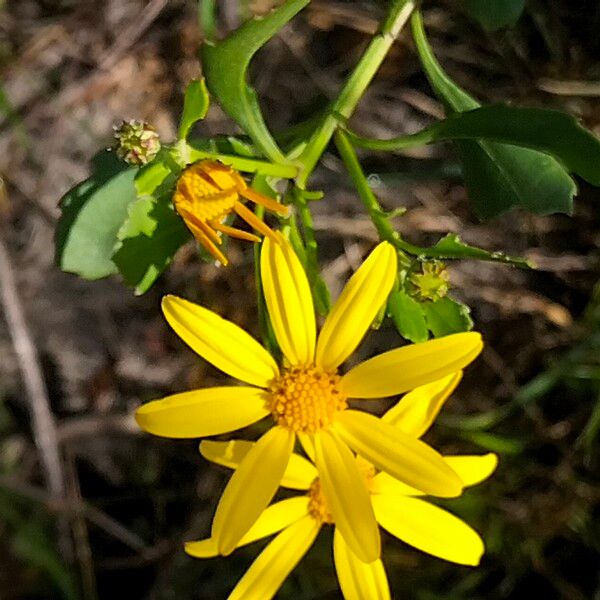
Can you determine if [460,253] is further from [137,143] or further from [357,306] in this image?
[137,143]

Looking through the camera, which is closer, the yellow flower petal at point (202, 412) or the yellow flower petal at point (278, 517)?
the yellow flower petal at point (202, 412)

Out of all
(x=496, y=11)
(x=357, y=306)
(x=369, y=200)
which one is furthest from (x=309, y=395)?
(x=496, y=11)

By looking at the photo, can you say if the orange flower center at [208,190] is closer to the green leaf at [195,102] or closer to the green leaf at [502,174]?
the green leaf at [195,102]

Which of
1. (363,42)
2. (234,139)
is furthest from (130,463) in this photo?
(234,139)

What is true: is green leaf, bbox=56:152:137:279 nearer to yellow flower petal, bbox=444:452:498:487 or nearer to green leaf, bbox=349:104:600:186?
green leaf, bbox=349:104:600:186

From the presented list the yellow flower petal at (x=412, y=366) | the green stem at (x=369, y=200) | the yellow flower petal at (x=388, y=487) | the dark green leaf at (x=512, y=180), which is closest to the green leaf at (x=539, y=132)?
the dark green leaf at (x=512, y=180)

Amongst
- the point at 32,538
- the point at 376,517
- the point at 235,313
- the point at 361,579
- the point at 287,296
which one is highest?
the point at 235,313
